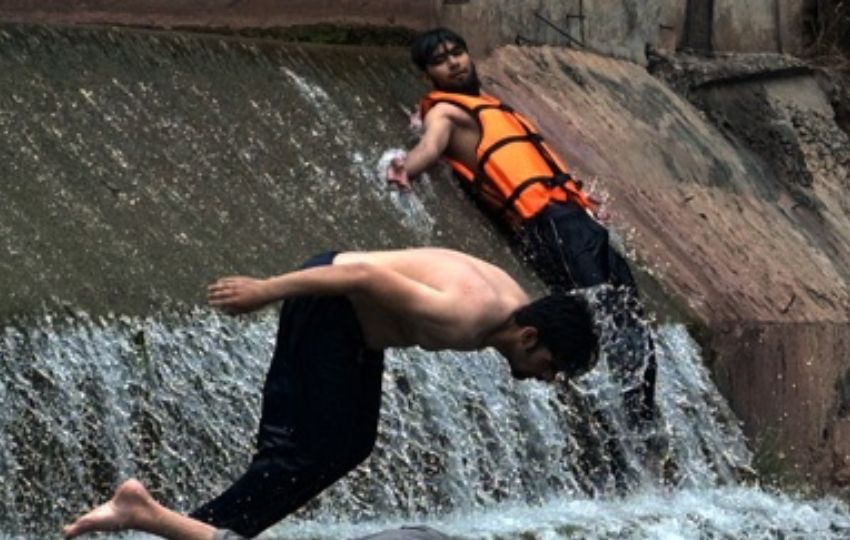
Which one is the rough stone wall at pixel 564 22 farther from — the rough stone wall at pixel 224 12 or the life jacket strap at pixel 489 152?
the life jacket strap at pixel 489 152

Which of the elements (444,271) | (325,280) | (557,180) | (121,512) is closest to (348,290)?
(325,280)

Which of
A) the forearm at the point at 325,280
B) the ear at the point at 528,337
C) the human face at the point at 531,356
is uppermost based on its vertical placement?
the forearm at the point at 325,280

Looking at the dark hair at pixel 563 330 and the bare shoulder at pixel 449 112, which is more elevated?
the dark hair at pixel 563 330

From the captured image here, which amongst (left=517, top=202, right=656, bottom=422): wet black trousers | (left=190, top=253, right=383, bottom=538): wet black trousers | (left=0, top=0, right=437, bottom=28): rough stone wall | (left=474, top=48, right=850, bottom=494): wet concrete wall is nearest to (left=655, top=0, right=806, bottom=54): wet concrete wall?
(left=474, top=48, right=850, bottom=494): wet concrete wall

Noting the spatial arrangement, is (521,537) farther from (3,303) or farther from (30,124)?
(30,124)

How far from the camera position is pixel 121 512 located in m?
7.15

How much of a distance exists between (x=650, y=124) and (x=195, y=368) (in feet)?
14.9

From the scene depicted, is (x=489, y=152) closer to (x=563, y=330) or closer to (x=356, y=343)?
(x=356, y=343)

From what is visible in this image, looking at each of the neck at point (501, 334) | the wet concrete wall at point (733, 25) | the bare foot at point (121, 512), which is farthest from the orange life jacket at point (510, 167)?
the bare foot at point (121, 512)

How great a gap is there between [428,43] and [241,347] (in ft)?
Result: 8.32

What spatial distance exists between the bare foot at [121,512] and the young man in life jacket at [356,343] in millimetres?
283

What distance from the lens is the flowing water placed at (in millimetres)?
8344

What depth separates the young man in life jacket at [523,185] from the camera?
1056 centimetres

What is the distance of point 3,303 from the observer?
831 centimetres
